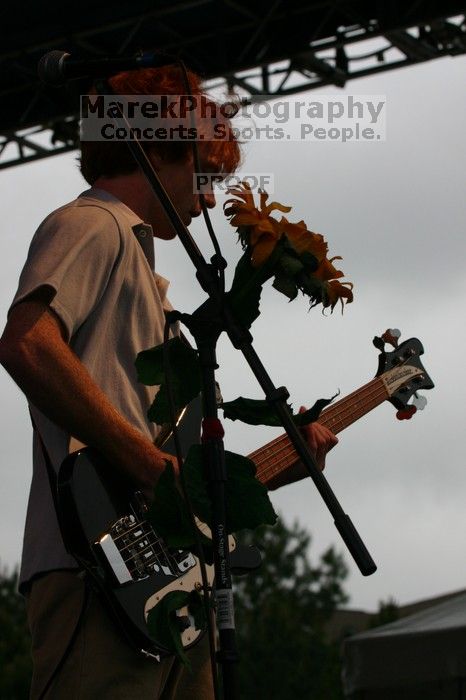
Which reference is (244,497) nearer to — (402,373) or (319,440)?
(319,440)

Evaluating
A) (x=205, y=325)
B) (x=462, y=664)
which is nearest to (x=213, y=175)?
(x=205, y=325)

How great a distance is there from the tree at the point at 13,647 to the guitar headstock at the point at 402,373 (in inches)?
975

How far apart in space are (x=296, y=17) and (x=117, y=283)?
471 centimetres

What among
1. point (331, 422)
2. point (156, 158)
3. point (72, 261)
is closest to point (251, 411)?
point (72, 261)

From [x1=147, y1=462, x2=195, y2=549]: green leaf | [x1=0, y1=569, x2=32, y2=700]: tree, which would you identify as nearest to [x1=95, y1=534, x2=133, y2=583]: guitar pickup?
[x1=147, y1=462, x2=195, y2=549]: green leaf

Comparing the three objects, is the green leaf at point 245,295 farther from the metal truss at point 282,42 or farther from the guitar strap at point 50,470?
the metal truss at point 282,42

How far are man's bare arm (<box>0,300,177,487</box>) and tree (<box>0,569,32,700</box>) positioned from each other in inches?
1021

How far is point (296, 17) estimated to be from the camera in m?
7.10

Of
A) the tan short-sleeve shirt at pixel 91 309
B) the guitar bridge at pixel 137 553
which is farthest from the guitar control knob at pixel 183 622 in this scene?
the tan short-sleeve shirt at pixel 91 309

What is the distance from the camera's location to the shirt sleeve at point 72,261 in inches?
102

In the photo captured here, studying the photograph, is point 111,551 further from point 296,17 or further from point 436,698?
point 296,17

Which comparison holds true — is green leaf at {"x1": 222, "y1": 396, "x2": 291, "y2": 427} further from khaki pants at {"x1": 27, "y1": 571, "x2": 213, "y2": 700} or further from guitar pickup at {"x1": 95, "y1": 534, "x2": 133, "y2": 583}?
khaki pants at {"x1": 27, "y1": 571, "x2": 213, "y2": 700}

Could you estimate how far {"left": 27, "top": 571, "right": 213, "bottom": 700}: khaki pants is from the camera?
8.14ft

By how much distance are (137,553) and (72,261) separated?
59 centimetres
